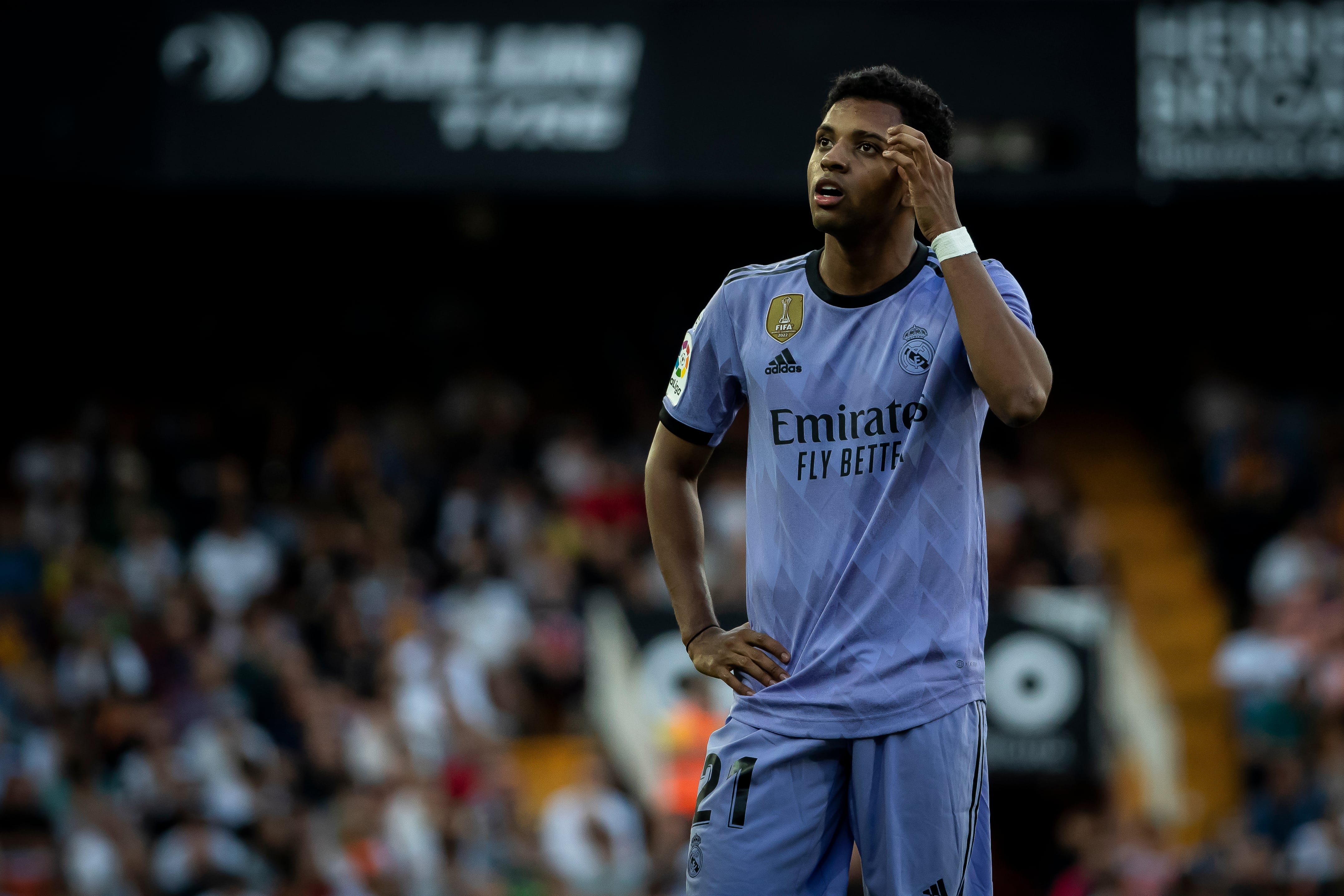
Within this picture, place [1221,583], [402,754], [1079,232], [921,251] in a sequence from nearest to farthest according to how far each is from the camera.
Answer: [921,251], [402,754], [1221,583], [1079,232]

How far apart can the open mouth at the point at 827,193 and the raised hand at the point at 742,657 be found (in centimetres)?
86

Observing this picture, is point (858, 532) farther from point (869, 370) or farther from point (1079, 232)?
point (1079, 232)

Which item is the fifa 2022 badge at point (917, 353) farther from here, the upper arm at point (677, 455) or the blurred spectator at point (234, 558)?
the blurred spectator at point (234, 558)

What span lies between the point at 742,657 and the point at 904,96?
117cm

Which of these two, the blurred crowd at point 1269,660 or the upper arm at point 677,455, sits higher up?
the upper arm at point 677,455

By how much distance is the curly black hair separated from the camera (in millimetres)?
3191

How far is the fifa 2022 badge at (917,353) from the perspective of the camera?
3131 millimetres

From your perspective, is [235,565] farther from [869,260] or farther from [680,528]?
[869,260]

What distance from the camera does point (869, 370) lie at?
3.18 metres

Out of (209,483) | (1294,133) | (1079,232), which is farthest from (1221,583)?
(209,483)

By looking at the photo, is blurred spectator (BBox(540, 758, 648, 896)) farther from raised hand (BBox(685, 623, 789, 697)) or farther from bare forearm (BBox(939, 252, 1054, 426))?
bare forearm (BBox(939, 252, 1054, 426))

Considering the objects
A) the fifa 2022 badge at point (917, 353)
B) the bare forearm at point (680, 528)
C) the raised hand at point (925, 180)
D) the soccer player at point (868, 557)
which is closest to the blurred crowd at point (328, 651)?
the bare forearm at point (680, 528)

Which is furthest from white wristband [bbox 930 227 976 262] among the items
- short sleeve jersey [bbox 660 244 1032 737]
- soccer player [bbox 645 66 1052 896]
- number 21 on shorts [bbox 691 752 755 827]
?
number 21 on shorts [bbox 691 752 755 827]

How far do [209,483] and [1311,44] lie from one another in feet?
29.3
